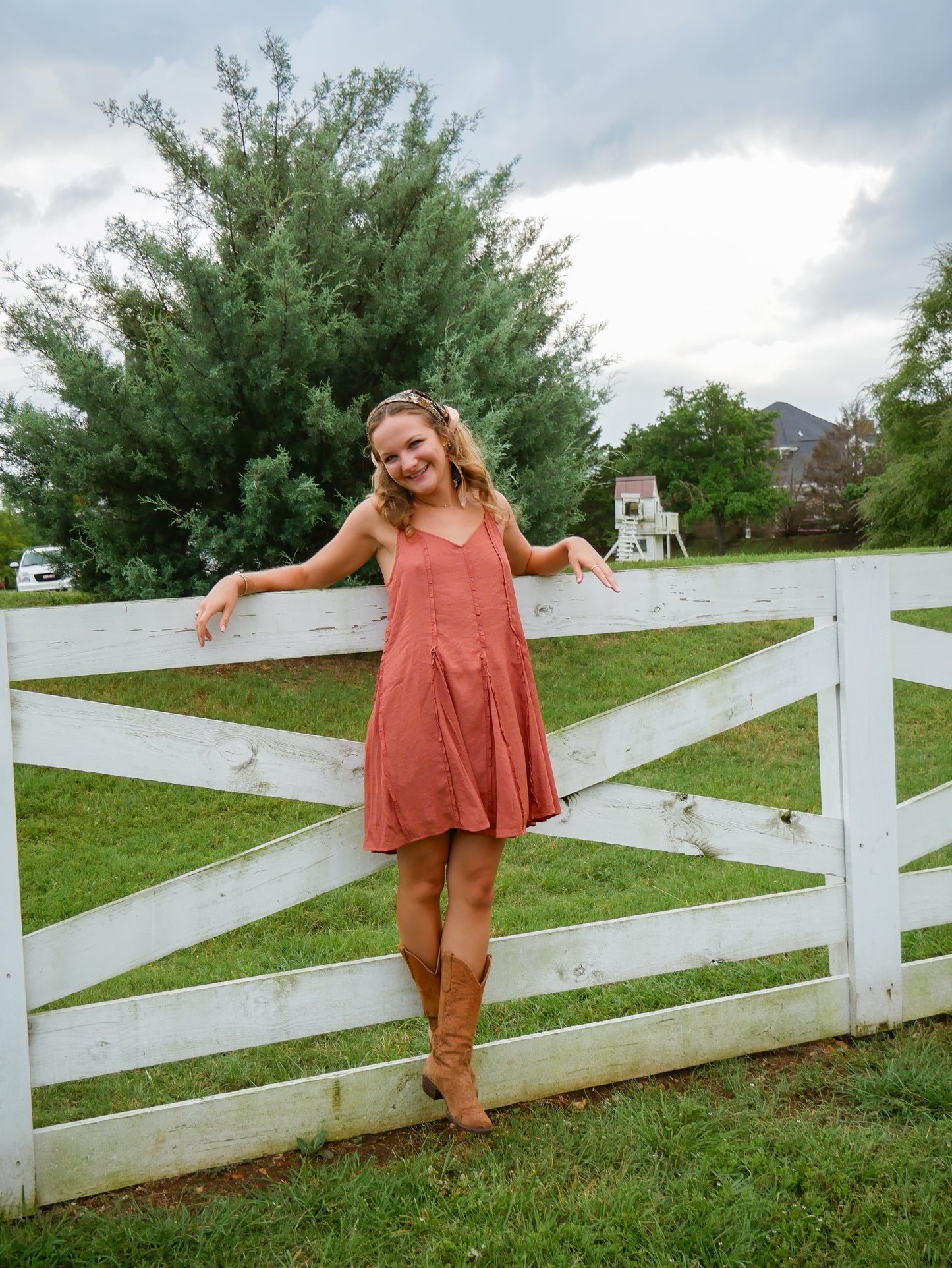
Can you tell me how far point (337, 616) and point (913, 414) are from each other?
3184 cm

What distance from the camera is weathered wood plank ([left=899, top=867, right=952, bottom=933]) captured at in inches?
114

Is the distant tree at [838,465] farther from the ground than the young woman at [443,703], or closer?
farther from the ground

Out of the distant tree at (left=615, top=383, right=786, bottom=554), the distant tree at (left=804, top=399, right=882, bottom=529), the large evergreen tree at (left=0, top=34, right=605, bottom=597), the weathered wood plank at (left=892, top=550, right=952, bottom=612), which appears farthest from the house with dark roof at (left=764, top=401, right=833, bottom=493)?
the weathered wood plank at (left=892, top=550, right=952, bottom=612)

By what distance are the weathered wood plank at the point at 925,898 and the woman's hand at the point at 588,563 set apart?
1381 mm

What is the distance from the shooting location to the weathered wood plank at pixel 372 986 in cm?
213

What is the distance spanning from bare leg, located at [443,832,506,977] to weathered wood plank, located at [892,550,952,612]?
154 centimetres

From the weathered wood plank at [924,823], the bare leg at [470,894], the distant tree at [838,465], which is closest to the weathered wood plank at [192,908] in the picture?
the bare leg at [470,894]

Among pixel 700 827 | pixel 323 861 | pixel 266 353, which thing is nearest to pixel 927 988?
pixel 700 827

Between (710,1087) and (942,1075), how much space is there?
61 centimetres

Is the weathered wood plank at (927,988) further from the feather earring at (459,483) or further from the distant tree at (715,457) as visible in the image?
the distant tree at (715,457)

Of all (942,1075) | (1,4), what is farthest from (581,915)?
(1,4)

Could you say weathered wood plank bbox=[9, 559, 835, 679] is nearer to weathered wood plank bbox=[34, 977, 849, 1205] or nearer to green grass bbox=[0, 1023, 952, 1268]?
weathered wood plank bbox=[34, 977, 849, 1205]

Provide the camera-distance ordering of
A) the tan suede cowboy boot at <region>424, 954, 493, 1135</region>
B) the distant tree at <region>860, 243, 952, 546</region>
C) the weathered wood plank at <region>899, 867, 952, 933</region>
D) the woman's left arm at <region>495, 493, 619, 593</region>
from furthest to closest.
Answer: the distant tree at <region>860, 243, 952, 546</region> → the weathered wood plank at <region>899, 867, 952, 933</region> → the woman's left arm at <region>495, 493, 619, 593</region> → the tan suede cowboy boot at <region>424, 954, 493, 1135</region>

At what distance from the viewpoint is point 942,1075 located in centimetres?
249
